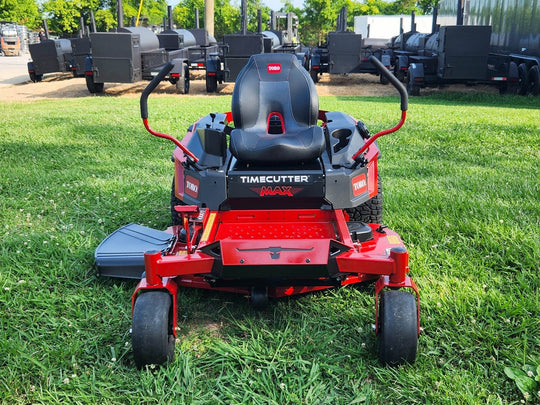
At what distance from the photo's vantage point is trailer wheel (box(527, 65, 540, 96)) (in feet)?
38.8

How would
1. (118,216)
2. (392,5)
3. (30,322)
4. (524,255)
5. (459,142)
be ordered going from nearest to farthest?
(30,322)
(524,255)
(118,216)
(459,142)
(392,5)

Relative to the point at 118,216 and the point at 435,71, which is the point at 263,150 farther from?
the point at 435,71

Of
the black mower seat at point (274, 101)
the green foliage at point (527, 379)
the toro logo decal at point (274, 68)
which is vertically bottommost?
the green foliage at point (527, 379)

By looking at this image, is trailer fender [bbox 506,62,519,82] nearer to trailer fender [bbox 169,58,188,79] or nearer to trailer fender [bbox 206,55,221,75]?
trailer fender [bbox 206,55,221,75]

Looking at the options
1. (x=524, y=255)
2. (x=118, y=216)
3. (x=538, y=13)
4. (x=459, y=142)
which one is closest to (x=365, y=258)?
(x=524, y=255)

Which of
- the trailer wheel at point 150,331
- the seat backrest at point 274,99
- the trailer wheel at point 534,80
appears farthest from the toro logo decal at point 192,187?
the trailer wheel at point 534,80

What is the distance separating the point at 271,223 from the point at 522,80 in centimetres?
1157

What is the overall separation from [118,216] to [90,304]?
4.55ft

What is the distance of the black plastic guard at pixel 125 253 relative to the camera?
315 centimetres

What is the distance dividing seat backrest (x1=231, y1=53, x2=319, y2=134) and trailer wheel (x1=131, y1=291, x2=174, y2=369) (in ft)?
4.32

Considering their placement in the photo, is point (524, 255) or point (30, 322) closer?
point (30, 322)

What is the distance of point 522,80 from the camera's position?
12719 millimetres

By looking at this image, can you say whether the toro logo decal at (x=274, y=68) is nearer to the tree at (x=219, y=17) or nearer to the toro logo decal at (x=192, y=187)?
the toro logo decal at (x=192, y=187)

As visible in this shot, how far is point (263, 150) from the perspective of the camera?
9.68 ft
